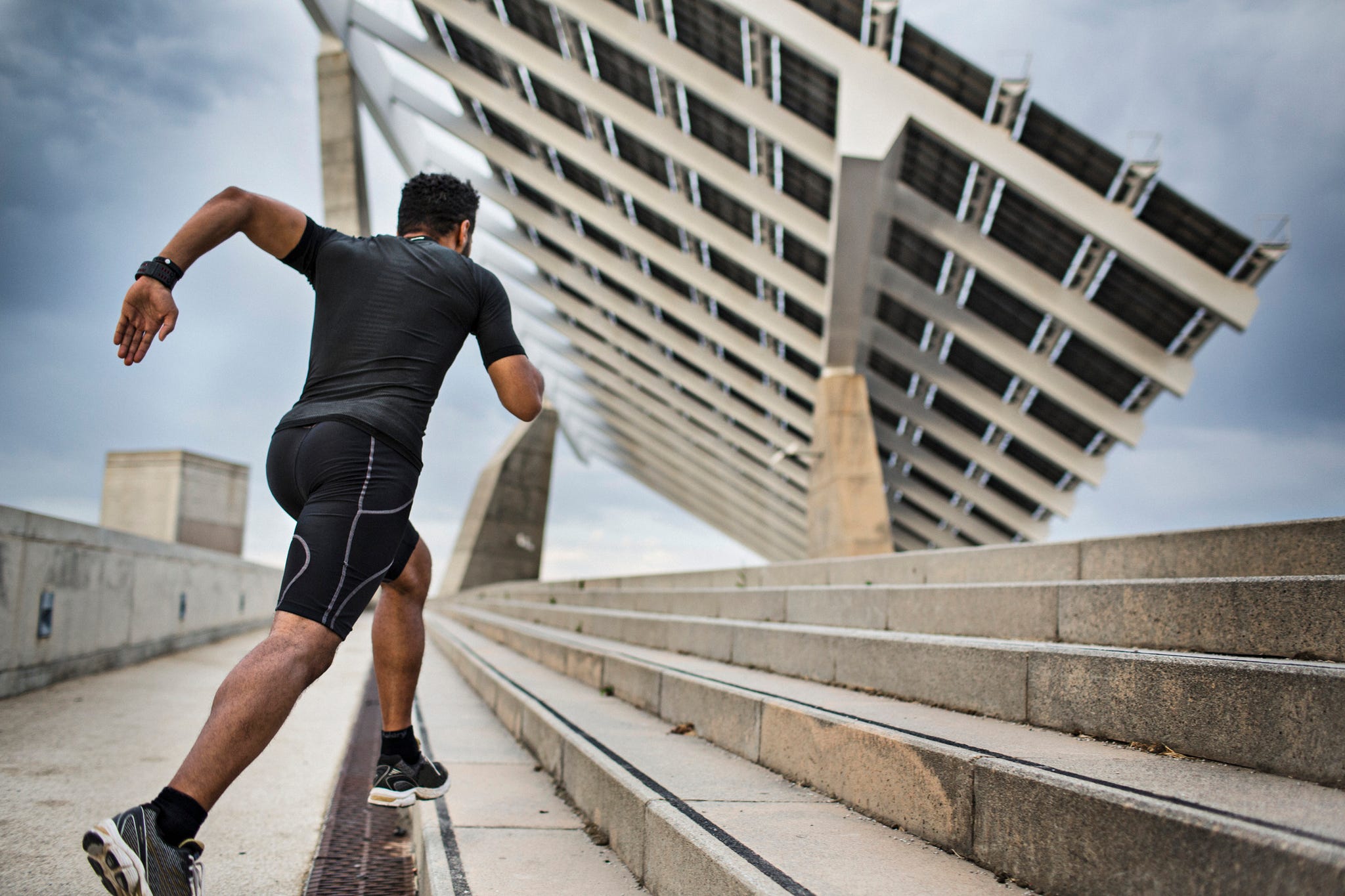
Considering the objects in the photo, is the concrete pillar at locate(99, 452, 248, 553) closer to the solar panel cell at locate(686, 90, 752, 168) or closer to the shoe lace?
the solar panel cell at locate(686, 90, 752, 168)

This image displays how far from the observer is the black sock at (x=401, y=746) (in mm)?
2436

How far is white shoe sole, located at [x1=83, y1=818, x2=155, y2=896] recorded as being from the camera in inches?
55.4

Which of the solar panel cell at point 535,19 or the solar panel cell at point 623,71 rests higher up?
→ the solar panel cell at point 535,19

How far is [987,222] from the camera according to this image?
13.7 metres

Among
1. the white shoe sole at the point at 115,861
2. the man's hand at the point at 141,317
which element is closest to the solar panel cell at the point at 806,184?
the man's hand at the point at 141,317

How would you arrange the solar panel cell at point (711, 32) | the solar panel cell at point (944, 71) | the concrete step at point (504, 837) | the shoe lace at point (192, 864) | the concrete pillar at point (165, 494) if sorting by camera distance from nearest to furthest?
the shoe lace at point (192, 864), the concrete step at point (504, 837), the solar panel cell at point (944, 71), the solar panel cell at point (711, 32), the concrete pillar at point (165, 494)

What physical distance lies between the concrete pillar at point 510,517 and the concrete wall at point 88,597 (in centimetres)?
2157

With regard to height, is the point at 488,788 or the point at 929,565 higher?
the point at 929,565

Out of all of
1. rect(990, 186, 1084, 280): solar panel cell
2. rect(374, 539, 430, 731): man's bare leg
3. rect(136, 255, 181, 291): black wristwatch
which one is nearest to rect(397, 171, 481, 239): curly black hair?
rect(136, 255, 181, 291): black wristwatch

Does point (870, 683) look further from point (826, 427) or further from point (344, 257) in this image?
point (826, 427)

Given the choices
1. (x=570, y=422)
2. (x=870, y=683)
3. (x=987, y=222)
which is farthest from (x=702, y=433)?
(x=870, y=683)

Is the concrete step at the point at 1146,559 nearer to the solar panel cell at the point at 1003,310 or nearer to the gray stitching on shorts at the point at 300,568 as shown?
the gray stitching on shorts at the point at 300,568

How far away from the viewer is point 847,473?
16250mm

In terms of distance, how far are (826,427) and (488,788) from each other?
46.6ft
